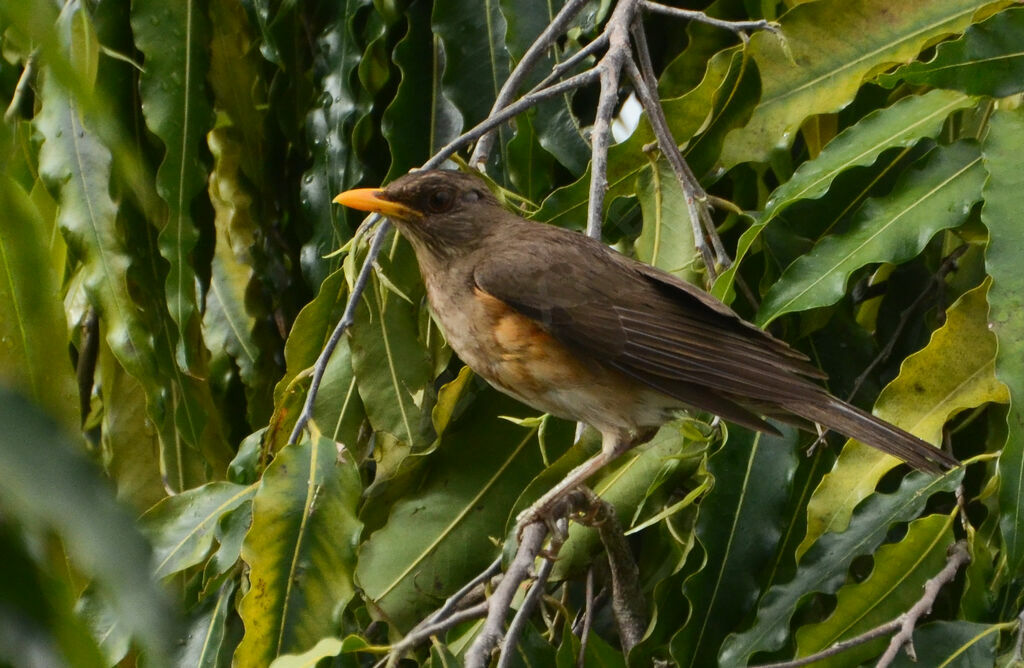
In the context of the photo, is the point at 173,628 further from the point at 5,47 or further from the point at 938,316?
the point at 5,47

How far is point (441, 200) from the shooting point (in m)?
3.49

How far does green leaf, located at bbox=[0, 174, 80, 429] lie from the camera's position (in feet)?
3.28

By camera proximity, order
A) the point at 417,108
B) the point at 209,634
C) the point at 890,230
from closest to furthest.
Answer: the point at 890,230 < the point at 209,634 < the point at 417,108

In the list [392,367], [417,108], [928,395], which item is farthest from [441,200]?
[928,395]

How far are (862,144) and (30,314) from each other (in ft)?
7.33

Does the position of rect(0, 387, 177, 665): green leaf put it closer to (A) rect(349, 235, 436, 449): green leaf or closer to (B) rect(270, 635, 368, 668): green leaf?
(B) rect(270, 635, 368, 668): green leaf

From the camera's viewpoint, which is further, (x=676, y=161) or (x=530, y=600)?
(x=676, y=161)

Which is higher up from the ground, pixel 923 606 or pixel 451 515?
pixel 451 515

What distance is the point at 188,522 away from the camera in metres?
2.94

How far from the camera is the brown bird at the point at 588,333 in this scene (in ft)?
9.95

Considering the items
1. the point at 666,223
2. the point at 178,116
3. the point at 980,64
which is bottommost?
the point at 666,223

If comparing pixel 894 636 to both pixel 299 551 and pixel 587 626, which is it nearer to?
pixel 587 626

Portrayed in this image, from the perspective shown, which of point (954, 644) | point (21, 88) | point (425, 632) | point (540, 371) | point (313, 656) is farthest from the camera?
point (21, 88)

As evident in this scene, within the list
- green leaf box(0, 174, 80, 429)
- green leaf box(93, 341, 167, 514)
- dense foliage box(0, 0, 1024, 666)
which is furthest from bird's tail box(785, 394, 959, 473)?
green leaf box(93, 341, 167, 514)
